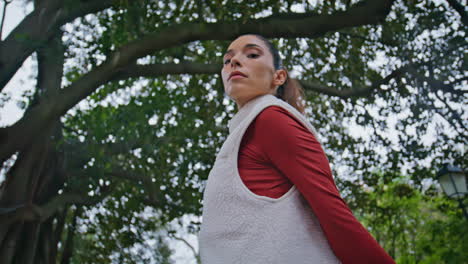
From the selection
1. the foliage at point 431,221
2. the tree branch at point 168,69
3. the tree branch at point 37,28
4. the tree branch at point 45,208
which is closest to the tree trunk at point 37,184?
the tree branch at point 45,208

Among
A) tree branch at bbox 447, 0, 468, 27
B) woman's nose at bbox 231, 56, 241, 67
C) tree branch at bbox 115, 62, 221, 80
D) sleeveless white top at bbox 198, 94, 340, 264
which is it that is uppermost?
tree branch at bbox 447, 0, 468, 27

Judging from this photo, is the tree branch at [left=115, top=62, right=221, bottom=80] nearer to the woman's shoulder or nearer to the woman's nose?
the woman's nose

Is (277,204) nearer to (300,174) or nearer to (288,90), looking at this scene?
(300,174)

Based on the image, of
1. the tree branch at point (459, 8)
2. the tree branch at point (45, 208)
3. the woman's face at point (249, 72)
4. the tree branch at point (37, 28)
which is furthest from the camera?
the tree branch at point (459, 8)

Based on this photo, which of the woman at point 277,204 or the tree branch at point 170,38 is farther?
the tree branch at point 170,38

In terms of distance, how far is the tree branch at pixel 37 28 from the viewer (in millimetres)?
7043

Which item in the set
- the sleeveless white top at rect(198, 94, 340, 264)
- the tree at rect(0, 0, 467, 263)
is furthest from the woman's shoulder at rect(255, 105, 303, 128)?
the tree at rect(0, 0, 467, 263)

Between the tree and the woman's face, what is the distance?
4316 mm

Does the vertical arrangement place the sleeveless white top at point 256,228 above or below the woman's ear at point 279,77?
below

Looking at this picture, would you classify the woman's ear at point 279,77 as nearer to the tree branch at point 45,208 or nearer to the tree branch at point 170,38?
the tree branch at point 170,38

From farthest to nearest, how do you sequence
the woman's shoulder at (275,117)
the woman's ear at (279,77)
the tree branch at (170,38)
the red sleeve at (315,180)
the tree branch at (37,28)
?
the tree branch at (37,28) → the tree branch at (170,38) → the woman's ear at (279,77) → the woman's shoulder at (275,117) → the red sleeve at (315,180)

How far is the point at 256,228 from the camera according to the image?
127 centimetres

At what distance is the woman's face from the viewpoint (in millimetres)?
1756

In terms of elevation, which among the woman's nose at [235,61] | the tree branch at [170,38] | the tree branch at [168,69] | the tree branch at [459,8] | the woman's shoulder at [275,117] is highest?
the tree branch at [459,8]
